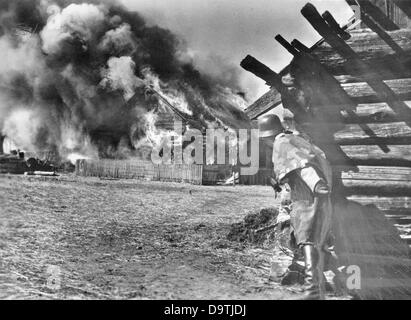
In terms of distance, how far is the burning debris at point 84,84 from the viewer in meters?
41.2

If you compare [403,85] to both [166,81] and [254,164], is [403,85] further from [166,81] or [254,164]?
[166,81]

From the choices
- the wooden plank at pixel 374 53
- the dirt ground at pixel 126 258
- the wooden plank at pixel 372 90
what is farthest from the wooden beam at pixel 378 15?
the dirt ground at pixel 126 258

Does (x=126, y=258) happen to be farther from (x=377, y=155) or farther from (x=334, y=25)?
(x=334, y=25)

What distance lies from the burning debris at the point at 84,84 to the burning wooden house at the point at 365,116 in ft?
110

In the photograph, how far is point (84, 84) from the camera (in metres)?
43.2

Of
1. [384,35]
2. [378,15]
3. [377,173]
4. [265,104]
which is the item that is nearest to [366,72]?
[384,35]

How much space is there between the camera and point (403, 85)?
17.5 ft

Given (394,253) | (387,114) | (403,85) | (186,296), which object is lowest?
(186,296)

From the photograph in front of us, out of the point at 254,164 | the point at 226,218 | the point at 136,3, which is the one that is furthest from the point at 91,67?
the point at 226,218

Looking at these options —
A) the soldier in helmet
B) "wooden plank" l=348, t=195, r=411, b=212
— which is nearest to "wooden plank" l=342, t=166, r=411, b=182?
"wooden plank" l=348, t=195, r=411, b=212

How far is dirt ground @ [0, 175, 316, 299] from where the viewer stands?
15.7ft

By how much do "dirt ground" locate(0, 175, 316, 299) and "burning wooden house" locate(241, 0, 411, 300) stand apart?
4.39 ft

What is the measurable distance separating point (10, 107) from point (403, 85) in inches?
1808

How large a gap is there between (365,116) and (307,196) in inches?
68.8
